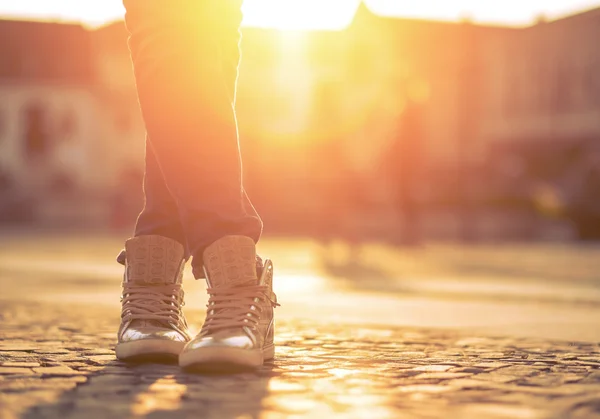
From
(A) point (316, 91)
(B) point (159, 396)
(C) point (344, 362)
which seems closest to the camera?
(B) point (159, 396)

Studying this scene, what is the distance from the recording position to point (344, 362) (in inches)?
105

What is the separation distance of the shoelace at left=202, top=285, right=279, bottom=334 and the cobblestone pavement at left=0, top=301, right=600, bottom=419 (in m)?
0.12

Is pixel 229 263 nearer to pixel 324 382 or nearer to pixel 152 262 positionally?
pixel 152 262

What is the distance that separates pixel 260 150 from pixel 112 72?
1102cm

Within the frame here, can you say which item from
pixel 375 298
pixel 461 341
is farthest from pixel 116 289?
pixel 461 341

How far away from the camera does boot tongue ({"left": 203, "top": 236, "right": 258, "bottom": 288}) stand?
2604mm

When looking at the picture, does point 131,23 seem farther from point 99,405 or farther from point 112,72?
point 112,72

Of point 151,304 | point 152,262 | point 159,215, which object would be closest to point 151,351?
point 151,304

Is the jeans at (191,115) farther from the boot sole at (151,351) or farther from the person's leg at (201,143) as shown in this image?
the boot sole at (151,351)

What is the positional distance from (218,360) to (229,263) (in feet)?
0.93

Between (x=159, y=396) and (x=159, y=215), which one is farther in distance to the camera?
(x=159, y=215)

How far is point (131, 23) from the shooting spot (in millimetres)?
2711

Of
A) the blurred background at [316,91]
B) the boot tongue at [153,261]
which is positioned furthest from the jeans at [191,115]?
the blurred background at [316,91]

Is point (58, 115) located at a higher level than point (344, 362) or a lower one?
higher
